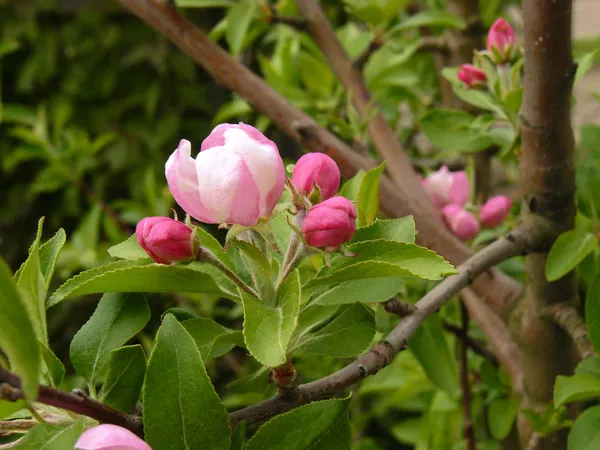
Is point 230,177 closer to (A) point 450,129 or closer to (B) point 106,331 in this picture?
(B) point 106,331

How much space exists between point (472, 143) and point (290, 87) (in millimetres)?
466

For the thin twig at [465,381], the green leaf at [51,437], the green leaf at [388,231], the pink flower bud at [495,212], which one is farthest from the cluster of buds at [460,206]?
the green leaf at [51,437]

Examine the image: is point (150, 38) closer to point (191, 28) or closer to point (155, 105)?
point (155, 105)

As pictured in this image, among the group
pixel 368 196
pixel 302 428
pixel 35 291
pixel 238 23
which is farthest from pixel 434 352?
pixel 238 23

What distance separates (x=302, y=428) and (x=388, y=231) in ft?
0.49

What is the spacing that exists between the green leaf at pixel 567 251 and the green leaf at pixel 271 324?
0.31 metres

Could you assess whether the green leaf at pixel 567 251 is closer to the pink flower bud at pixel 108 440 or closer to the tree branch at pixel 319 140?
the tree branch at pixel 319 140

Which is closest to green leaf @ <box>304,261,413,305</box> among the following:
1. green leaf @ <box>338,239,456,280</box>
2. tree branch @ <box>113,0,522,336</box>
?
green leaf @ <box>338,239,456,280</box>

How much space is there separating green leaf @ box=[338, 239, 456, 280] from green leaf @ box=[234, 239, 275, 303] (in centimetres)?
4

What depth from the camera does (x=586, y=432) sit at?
546 millimetres

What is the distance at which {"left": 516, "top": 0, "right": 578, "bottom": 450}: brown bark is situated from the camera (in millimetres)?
570

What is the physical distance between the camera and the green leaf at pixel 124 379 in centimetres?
45

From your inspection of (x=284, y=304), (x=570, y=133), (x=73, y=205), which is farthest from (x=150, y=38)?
(x=284, y=304)

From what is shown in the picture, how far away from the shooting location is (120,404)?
0.45 m
